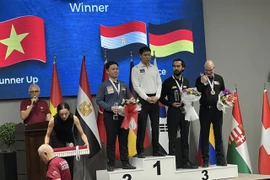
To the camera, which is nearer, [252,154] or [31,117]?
[31,117]

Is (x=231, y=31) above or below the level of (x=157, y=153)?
above

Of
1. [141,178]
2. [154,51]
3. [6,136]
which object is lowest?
[141,178]

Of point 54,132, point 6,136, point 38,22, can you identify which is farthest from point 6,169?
point 38,22

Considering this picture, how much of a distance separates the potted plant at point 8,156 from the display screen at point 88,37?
623 millimetres

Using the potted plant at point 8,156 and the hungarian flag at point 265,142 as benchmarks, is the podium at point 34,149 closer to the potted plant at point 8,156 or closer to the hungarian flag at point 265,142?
the potted plant at point 8,156

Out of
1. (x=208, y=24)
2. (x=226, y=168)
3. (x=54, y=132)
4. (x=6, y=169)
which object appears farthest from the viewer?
(x=208, y=24)

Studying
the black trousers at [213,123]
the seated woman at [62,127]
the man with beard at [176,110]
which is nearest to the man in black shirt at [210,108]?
the black trousers at [213,123]

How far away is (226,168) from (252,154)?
1921mm

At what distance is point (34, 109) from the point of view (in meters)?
6.57

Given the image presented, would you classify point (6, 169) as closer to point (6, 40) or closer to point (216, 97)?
point (6, 40)

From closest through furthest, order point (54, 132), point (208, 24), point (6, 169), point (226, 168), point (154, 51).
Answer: point (54, 132)
point (6, 169)
point (226, 168)
point (154, 51)
point (208, 24)

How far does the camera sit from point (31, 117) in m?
6.53

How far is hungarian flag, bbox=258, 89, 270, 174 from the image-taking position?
7906mm

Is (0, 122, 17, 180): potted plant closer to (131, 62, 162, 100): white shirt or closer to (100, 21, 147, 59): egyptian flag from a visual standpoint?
(131, 62, 162, 100): white shirt
